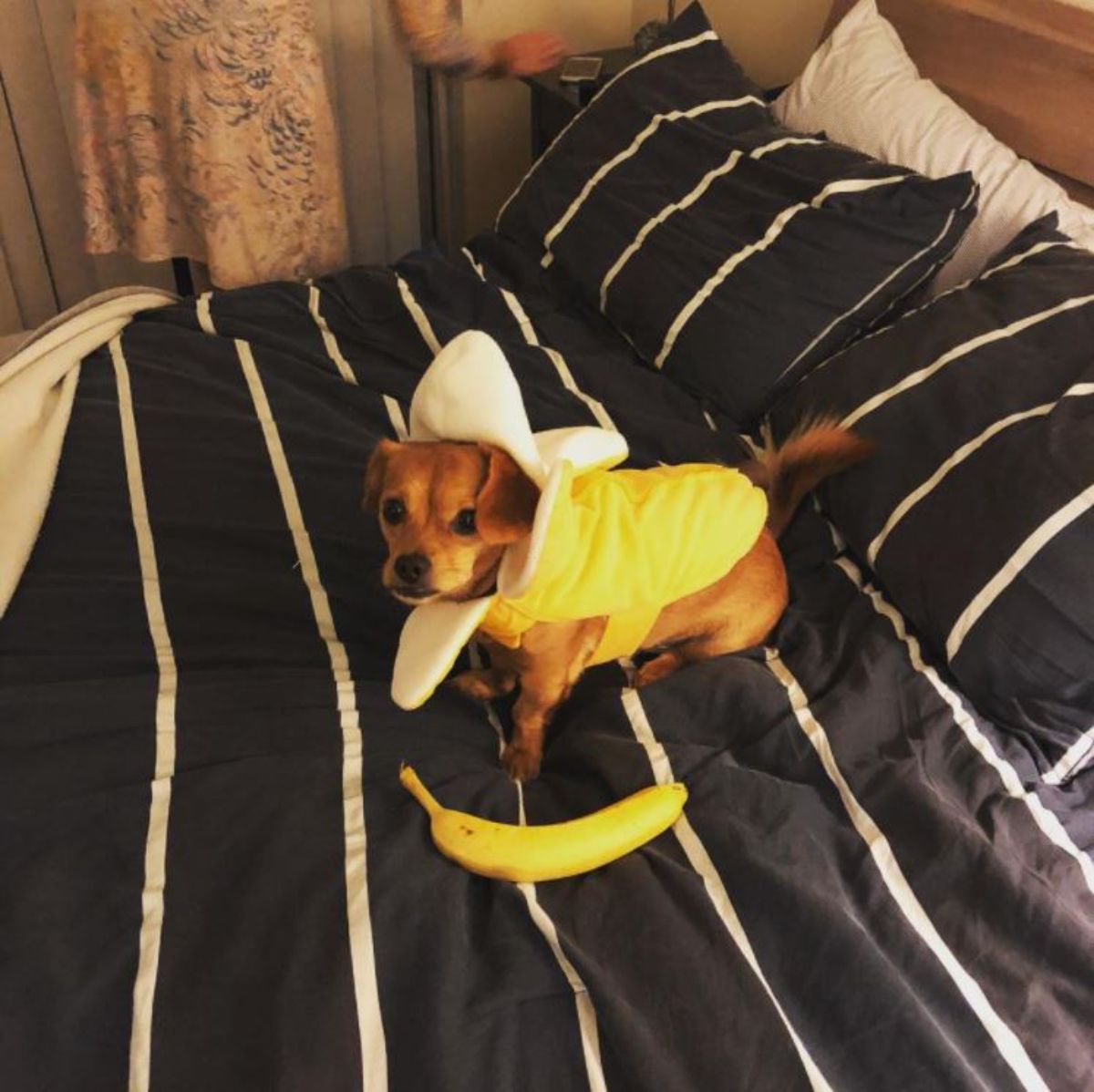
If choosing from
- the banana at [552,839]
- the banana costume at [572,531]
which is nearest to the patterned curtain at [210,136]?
the banana costume at [572,531]

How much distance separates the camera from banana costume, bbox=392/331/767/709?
904 mm

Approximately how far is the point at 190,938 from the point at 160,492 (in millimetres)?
656

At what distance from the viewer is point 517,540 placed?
3.04 feet

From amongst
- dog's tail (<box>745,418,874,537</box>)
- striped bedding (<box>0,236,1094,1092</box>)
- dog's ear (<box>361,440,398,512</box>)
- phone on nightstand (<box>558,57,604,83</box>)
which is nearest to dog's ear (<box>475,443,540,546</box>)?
dog's ear (<box>361,440,398,512</box>)

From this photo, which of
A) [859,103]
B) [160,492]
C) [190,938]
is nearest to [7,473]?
[160,492]

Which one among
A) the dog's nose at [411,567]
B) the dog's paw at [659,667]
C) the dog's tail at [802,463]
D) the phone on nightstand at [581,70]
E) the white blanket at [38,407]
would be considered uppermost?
the phone on nightstand at [581,70]

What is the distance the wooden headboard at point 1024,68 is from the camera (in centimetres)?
140

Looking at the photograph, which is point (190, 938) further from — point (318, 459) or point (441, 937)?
point (318, 459)

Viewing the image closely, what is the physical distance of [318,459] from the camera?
4.39ft

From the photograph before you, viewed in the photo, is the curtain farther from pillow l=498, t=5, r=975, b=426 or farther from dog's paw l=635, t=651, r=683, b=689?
dog's paw l=635, t=651, r=683, b=689

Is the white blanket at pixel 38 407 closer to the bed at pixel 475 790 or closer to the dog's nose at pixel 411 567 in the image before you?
the bed at pixel 475 790

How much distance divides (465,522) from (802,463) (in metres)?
0.47

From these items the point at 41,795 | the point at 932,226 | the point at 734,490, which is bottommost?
the point at 41,795

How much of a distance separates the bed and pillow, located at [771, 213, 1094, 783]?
12mm
